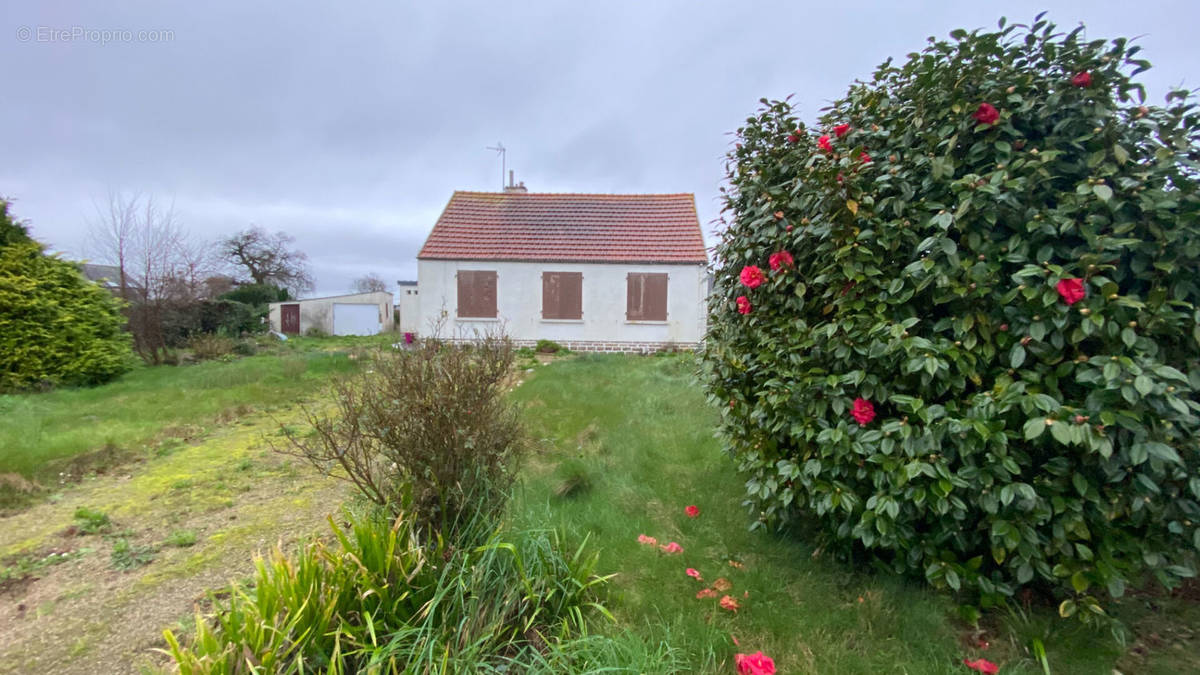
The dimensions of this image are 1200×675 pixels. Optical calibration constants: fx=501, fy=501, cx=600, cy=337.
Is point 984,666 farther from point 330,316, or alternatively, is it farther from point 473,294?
point 330,316

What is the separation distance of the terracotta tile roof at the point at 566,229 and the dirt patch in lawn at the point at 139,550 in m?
10.1

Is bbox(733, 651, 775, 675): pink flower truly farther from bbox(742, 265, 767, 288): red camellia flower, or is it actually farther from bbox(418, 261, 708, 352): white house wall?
bbox(418, 261, 708, 352): white house wall

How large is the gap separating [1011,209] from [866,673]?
190 cm

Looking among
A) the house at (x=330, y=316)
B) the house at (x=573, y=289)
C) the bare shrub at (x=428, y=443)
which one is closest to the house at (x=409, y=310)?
the house at (x=573, y=289)

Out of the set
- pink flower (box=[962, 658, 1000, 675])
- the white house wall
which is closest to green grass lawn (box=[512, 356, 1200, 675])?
pink flower (box=[962, 658, 1000, 675])

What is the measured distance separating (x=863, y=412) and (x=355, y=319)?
83.3 ft

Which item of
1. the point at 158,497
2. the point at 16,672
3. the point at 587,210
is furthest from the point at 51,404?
the point at 587,210

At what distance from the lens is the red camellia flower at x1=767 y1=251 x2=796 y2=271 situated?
8.01ft

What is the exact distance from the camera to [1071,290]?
1.75 m

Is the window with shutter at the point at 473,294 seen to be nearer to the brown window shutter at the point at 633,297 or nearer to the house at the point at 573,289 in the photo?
the house at the point at 573,289

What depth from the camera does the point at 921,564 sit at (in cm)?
228

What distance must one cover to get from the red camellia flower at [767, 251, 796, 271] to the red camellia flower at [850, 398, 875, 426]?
718 millimetres

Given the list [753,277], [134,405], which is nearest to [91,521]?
[134,405]

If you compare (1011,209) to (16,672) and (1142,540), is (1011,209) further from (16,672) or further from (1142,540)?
(16,672)
